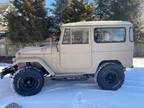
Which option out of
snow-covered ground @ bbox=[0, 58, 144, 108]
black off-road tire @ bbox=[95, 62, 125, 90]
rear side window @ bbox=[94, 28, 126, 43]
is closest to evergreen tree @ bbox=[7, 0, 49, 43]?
snow-covered ground @ bbox=[0, 58, 144, 108]

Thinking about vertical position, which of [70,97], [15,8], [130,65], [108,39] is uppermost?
[15,8]

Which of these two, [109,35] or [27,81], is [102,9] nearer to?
[109,35]

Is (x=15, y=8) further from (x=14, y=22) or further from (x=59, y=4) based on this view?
(x=59, y=4)

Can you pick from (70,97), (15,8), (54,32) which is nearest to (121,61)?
(70,97)

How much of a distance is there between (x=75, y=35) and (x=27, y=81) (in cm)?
195

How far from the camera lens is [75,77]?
464 inches

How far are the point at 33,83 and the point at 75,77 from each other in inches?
55.1

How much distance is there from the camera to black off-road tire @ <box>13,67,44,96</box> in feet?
36.0

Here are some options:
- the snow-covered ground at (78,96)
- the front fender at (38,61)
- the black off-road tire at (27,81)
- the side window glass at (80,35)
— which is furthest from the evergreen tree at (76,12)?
the black off-road tire at (27,81)

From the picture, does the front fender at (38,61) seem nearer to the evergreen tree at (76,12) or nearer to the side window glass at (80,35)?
the side window glass at (80,35)

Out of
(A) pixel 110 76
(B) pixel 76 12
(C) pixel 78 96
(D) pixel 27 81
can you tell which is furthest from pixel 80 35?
(B) pixel 76 12

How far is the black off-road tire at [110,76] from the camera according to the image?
36.9 ft

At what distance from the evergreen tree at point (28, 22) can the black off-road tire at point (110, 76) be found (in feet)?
35.9

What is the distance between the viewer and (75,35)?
11367 mm
